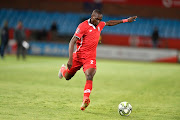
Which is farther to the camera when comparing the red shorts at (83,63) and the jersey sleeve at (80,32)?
the red shorts at (83,63)

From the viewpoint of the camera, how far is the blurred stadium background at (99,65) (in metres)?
7.89

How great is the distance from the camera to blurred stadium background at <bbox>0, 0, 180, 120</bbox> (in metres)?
7.89


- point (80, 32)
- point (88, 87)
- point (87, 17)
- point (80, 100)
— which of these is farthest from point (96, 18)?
point (87, 17)

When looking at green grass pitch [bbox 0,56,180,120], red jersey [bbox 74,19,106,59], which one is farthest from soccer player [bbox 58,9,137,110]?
green grass pitch [bbox 0,56,180,120]

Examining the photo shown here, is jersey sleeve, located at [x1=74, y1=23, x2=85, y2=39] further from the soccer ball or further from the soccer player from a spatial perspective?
the soccer ball

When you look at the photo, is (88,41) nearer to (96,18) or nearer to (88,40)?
(88,40)

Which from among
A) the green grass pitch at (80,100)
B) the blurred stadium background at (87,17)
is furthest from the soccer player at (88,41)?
the blurred stadium background at (87,17)

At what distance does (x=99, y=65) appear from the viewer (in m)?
21.6

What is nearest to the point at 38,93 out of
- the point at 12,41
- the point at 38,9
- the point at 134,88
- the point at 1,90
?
the point at 1,90

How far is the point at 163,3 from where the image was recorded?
30812 millimetres

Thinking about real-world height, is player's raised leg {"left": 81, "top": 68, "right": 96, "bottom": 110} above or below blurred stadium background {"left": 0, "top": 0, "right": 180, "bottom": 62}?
below

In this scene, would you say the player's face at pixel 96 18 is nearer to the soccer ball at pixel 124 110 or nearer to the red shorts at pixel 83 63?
the red shorts at pixel 83 63

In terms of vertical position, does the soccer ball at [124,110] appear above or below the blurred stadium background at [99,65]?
below

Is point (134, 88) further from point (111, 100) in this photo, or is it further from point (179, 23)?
point (179, 23)
